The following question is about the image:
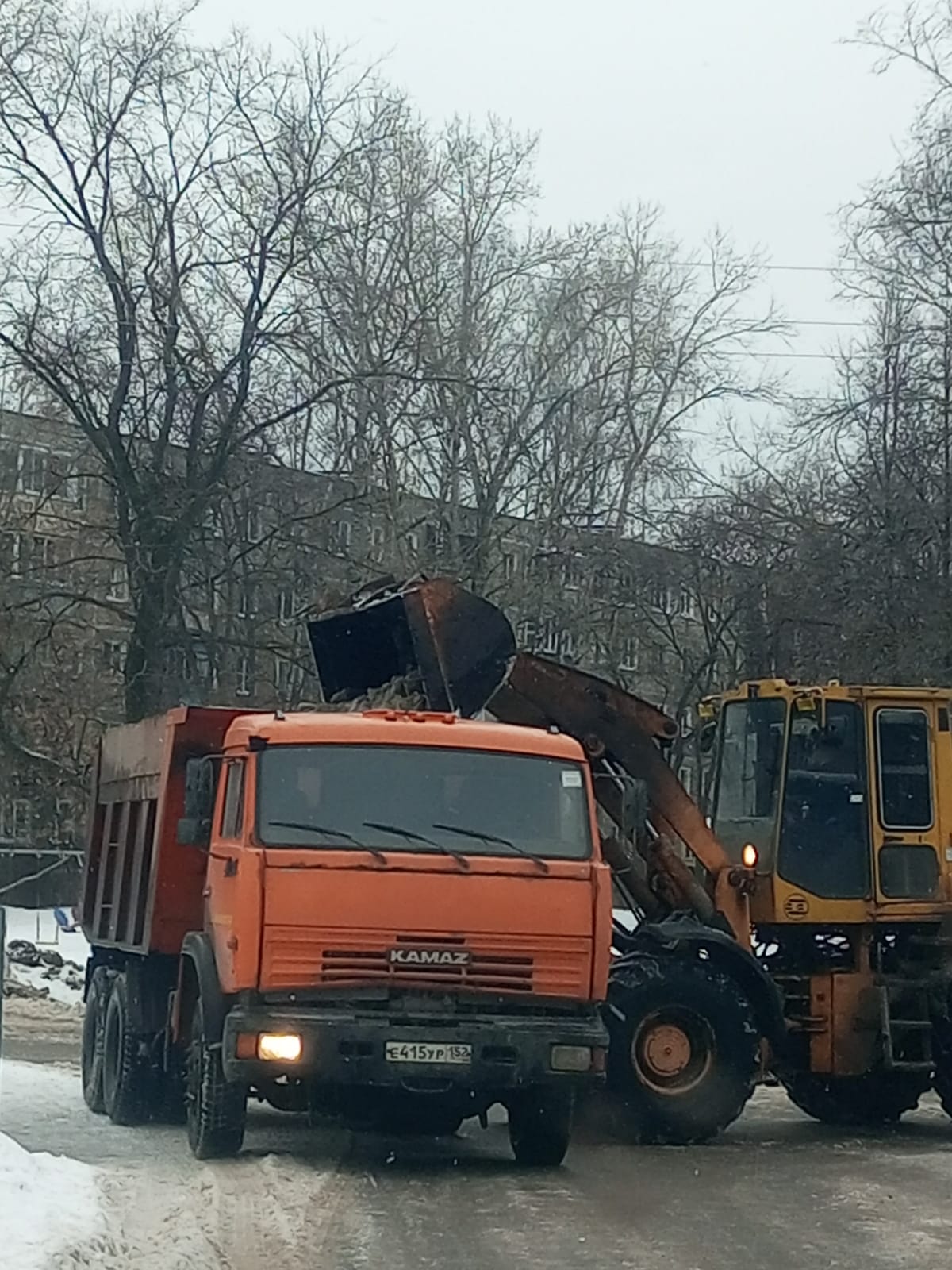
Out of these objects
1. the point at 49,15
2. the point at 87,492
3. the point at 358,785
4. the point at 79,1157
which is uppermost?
the point at 49,15

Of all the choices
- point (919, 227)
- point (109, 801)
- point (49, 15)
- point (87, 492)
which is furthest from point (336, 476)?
point (109, 801)

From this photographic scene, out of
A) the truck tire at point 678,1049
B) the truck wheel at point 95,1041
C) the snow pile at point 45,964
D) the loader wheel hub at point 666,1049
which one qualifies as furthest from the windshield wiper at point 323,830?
the snow pile at point 45,964

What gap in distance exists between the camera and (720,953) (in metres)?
13.7

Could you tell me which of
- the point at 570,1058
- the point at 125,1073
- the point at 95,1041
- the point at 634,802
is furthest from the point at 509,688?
the point at 95,1041

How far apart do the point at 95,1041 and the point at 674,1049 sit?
4.49 m

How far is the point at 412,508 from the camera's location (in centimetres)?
4112

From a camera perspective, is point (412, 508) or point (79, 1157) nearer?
point (79, 1157)

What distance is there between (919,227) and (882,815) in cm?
1385

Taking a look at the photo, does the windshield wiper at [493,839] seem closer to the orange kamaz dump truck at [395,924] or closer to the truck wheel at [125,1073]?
the orange kamaz dump truck at [395,924]

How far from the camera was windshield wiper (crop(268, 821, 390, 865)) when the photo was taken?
11.2 meters

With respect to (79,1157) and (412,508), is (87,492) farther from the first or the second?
(79,1157)

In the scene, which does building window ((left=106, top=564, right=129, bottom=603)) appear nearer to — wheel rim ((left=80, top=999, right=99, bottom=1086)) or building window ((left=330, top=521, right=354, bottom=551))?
building window ((left=330, top=521, right=354, bottom=551))

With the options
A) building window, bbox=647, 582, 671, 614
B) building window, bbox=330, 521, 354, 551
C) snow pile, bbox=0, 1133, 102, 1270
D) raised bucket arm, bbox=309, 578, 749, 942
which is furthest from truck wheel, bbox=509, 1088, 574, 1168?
building window, bbox=647, 582, 671, 614

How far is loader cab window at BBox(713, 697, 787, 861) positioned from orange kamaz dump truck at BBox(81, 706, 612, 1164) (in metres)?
3.14
